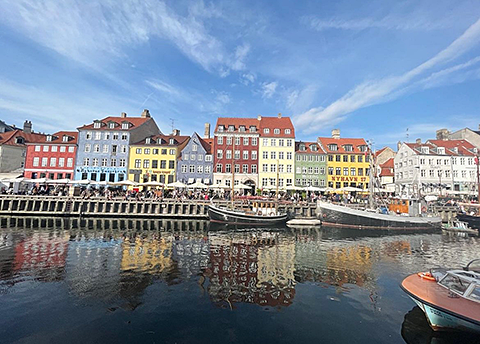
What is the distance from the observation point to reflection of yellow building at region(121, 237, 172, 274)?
14934 mm

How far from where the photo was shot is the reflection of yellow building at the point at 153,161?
5156 cm

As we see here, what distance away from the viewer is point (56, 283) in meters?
12.2

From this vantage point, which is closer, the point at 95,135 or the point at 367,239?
the point at 367,239

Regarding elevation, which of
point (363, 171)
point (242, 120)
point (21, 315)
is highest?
point (242, 120)

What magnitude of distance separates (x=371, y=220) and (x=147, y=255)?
2770 centimetres

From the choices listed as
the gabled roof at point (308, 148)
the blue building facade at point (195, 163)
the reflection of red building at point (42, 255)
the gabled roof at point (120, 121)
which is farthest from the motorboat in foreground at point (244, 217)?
the gabled roof at point (120, 121)

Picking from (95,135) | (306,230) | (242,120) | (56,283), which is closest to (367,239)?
(306,230)

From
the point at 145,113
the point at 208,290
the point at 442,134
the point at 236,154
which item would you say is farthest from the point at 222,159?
the point at 442,134

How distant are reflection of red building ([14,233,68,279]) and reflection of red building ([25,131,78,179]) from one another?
3378 cm

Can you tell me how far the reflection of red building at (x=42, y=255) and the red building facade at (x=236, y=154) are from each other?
32.0 metres

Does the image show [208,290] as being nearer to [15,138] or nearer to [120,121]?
[120,121]

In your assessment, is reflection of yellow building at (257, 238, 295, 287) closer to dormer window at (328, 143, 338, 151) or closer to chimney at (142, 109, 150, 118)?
dormer window at (328, 143, 338, 151)

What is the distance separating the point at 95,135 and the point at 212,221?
34670mm

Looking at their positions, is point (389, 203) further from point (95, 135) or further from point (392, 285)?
point (95, 135)
